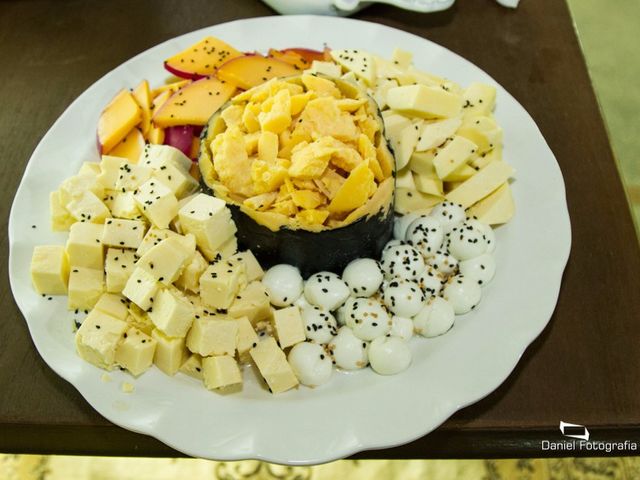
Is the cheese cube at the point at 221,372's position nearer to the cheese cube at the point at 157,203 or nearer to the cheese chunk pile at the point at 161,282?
the cheese chunk pile at the point at 161,282

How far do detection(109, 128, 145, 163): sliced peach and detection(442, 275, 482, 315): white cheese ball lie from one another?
3.31 feet

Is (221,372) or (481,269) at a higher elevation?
(481,269)

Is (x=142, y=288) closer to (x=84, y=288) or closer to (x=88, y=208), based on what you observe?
(x=84, y=288)

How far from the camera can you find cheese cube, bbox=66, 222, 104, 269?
1.56 m

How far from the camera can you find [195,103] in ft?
6.30

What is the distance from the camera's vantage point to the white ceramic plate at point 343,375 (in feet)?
4.49

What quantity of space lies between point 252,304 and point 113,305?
333 millimetres

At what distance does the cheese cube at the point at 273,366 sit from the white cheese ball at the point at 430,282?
0.41 m

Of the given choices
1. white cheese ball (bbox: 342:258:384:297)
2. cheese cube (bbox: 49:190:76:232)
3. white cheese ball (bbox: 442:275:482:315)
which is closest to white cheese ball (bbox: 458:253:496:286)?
white cheese ball (bbox: 442:275:482:315)

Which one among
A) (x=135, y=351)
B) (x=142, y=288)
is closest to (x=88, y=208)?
(x=142, y=288)

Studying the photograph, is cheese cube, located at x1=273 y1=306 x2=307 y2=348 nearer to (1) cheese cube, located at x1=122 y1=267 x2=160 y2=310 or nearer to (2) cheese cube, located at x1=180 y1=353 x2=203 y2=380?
(2) cheese cube, located at x1=180 y1=353 x2=203 y2=380

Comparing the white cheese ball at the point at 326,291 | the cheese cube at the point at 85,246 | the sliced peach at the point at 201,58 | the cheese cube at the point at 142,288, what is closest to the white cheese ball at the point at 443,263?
the white cheese ball at the point at 326,291

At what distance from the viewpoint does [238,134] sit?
163cm

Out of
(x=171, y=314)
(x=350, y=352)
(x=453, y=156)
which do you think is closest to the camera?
(x=171, y=314)
